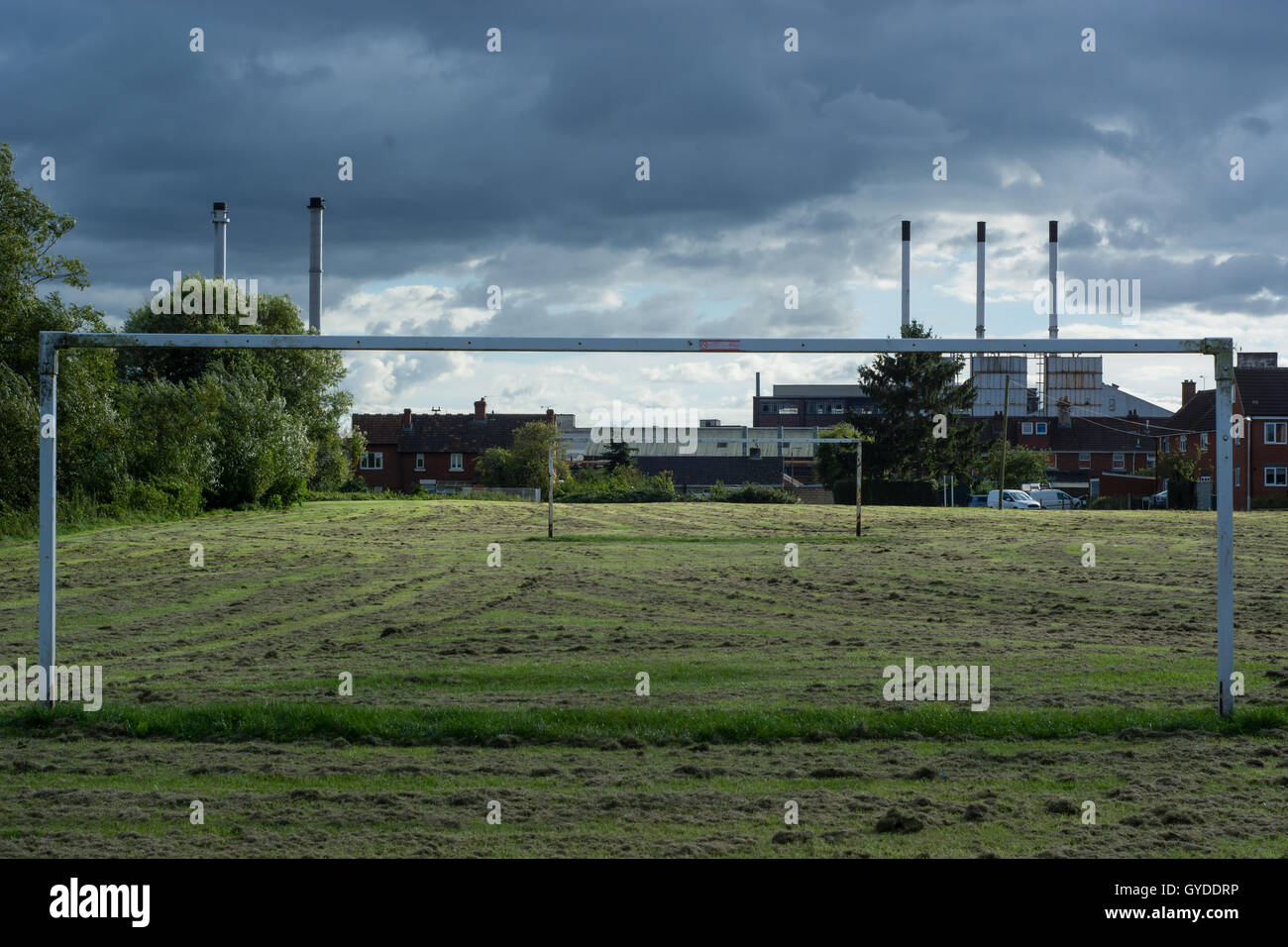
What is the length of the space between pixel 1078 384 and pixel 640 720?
11684 centimetres

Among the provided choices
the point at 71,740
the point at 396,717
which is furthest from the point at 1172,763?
the point at 71,740

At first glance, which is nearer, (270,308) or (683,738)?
(683,738)

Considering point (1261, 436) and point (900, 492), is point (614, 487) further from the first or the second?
point (1261, 436)

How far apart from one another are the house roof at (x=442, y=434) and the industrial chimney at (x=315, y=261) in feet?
78.7

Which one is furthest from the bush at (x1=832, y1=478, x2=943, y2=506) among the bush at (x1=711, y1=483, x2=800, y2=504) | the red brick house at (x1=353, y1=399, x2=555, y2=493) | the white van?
the red brick house at (x1=353, y1=399, x2=555, y2=493)

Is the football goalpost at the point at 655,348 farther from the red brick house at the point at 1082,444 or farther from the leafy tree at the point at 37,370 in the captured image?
the red brick house at the point at 1082,444

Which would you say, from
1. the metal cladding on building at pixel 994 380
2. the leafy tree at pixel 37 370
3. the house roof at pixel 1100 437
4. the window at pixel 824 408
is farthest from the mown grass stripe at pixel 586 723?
the window at pixel 824 408

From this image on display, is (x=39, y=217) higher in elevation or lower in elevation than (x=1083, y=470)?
higher

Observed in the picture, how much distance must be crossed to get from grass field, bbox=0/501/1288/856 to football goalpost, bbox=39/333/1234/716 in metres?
0.80

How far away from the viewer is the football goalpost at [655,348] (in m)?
8.53

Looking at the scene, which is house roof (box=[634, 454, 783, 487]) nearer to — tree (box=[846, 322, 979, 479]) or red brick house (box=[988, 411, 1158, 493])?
tree (box=[846, 322, 979, 479])

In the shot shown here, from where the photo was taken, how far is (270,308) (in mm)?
59469
